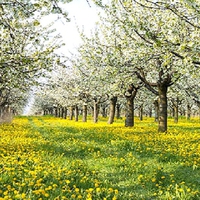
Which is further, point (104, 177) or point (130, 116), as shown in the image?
point (130, 116)

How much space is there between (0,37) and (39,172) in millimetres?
10242

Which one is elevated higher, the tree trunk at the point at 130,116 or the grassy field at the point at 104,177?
the tree trunk at the point at 130,116

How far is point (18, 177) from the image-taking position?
25.7ft

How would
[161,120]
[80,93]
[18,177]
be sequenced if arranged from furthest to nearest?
[80,93] → [161,120] → [18,177]

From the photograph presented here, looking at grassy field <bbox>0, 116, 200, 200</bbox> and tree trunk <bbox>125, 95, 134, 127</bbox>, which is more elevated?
tree trunk <bbox>125, 95, 134, 127</bbox>

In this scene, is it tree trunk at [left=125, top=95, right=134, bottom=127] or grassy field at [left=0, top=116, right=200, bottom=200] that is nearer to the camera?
grassy field at [left=0, top=116, right=200, bottom=200]

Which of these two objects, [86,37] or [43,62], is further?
[86,37]

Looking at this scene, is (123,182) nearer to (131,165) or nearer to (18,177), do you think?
(131,165)

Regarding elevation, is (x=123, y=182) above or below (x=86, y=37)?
below

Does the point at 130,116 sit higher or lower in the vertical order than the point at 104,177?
higher

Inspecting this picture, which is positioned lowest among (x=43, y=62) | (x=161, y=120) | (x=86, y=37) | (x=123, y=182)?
(x=123, y=182)

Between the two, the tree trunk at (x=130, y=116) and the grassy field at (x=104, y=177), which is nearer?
the grassy field at (x=104, y=177)

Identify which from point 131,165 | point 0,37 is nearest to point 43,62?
point 0,37

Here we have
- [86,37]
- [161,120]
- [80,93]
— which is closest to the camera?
[161,120]
